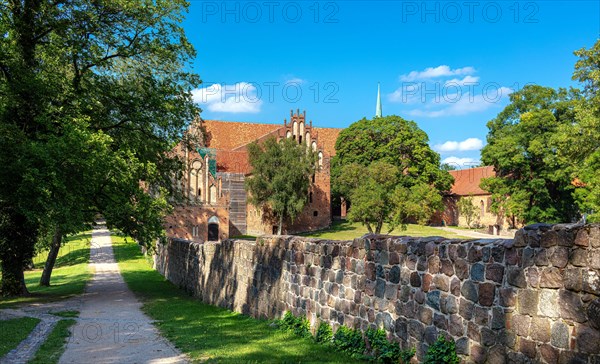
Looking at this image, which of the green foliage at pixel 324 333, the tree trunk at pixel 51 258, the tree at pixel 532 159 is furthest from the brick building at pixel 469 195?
the green foliage at pixel 324 333

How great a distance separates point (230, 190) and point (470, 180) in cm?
3636

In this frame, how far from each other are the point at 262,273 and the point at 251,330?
1822 millimetres

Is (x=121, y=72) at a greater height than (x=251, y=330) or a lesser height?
greater

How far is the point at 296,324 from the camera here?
9.40 m

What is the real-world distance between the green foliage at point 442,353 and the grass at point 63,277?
13186mm

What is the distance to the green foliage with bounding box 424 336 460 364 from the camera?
226 inches

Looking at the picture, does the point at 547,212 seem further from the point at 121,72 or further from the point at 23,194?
the point at 23,194

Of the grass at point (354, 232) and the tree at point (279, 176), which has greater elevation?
the tree at point (279, 176)

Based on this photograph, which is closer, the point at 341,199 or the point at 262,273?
the point at 262,273

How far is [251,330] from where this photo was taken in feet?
32.1

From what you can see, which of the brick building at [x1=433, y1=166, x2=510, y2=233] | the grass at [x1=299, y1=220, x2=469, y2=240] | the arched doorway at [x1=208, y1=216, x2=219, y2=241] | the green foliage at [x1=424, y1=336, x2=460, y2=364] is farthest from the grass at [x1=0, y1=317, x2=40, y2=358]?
the brick building at [x1=433, y1=166, x2=510, y2=233]

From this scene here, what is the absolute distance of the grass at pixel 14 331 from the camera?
8800 millimetres

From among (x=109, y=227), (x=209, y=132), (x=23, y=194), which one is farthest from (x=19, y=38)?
(x=209, y=132)

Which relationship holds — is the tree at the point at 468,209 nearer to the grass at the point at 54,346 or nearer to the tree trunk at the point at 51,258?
the tree trunk at the point at 51,258
